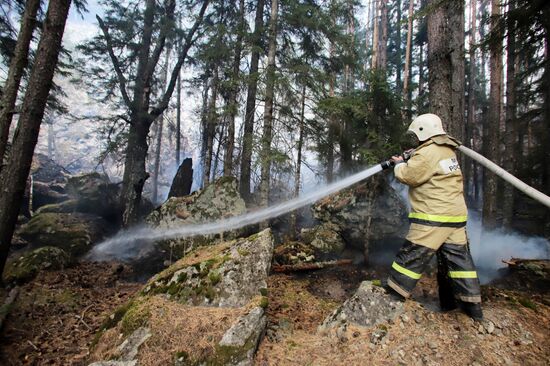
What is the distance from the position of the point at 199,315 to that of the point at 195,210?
6567 millimetres

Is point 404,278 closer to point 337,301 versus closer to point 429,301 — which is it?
point 429,301

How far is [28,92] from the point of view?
652 centimetres

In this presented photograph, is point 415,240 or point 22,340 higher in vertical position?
point 415,240

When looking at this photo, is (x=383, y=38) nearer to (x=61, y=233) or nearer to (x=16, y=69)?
(x=16, y=69)

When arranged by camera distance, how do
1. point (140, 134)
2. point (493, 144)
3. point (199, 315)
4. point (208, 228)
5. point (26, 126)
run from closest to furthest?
1. point (199, 315)
2. point (26, 126)
3. point (208, 228)
4. point (493, 144)
5. point (140, 134)

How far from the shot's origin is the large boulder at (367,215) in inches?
403

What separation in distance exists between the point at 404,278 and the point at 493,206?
33.8 feet

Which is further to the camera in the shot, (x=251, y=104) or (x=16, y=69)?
(x=251, y=104)

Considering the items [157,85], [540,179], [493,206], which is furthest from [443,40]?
[157,85]

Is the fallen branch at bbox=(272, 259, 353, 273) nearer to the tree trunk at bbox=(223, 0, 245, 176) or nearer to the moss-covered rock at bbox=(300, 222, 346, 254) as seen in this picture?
the moss-covered rock at bbox=(300, 222, 346, 254)

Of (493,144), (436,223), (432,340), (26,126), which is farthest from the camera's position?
(493,144)

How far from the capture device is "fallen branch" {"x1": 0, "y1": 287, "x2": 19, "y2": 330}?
4.78m

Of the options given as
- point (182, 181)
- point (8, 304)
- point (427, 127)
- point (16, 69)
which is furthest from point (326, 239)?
point (16, 69)

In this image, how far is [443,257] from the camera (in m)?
3.78
